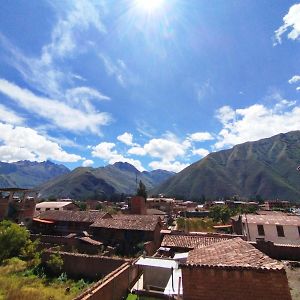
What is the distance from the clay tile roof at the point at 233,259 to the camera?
971 cm

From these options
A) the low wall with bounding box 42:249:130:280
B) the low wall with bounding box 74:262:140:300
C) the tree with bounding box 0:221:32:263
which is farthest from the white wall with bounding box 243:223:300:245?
the tree with bounding box 0:221:32:263

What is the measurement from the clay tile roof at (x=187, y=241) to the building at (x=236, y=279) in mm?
20334

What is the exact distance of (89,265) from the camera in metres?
25.0

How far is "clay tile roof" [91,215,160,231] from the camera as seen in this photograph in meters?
39.1

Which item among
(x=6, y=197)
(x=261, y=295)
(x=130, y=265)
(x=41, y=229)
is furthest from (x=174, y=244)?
(x=6, y=197)

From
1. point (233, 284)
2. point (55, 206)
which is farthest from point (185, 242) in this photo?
point (55, 206)

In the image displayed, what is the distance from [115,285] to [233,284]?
11.5 m

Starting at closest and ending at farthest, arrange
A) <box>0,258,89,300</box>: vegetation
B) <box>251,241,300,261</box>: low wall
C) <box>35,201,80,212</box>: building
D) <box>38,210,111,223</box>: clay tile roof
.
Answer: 1. <box>0,258,89,300</box>: vegetation
2. <box>251,241,300,261</box>: low wall
3. <box>38,210,111,223</box>: clay tile roof
4. <box>35,201,80,212</box>: building

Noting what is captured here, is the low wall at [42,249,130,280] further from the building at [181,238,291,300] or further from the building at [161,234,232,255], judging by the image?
the building at [181,238,291,300]

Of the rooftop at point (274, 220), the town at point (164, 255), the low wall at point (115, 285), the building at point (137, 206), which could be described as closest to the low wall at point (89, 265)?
the town at point (164, 255)

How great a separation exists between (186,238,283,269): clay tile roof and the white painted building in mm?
33317

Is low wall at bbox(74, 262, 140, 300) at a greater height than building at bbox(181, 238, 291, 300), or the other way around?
building at bbox(181, 238, 291, 300)

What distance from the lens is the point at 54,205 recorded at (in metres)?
95.7

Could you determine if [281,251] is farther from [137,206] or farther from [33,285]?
[137,206]
